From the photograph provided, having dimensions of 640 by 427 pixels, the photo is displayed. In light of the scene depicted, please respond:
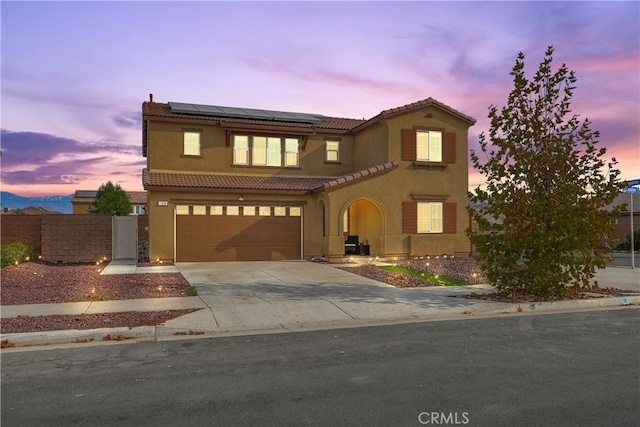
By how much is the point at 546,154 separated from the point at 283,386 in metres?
9.38

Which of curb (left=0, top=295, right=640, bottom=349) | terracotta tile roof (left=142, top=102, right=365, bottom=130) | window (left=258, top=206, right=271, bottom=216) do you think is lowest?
curb (left=0, top=295, right=640, bottom=349)

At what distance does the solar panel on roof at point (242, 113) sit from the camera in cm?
2352

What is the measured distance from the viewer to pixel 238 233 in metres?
22.1

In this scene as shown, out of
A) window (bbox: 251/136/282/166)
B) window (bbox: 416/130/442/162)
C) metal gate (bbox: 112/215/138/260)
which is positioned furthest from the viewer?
window (bbox: 251/136/282/166)

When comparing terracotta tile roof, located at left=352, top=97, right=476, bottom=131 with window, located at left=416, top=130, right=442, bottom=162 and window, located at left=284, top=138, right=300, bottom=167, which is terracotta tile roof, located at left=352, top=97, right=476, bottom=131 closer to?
window, located at left=416, top=130, right=442, bottom=162

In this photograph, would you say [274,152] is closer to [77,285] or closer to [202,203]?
[202,203]

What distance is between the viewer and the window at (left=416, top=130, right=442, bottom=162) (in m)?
23.2

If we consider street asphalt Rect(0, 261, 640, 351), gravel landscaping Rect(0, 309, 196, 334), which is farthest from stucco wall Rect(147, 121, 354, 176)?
gravel landscaping Rect(0, 309, 196, 334)

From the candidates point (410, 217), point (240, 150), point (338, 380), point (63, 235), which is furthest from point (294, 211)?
point (338, 380)

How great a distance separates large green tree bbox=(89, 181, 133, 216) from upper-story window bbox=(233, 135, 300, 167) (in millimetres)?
30501

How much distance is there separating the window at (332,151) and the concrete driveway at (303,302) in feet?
31.7

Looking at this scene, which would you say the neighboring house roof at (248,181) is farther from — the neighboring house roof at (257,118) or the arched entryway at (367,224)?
the neighboring house roof at (257,118)

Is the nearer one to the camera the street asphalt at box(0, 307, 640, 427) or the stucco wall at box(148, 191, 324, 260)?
the street asphalt at box(0, 307, 640, 427)

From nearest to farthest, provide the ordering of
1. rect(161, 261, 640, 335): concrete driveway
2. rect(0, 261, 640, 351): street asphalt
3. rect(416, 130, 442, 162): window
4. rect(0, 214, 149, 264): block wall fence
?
rect(0, 261, 640, 351): street asphalt
rect(161, 261, 640, 335): concrete driveway
rect(0, 214, 149, 264): block wall fence
rect(416, 130, 442, 162): window
